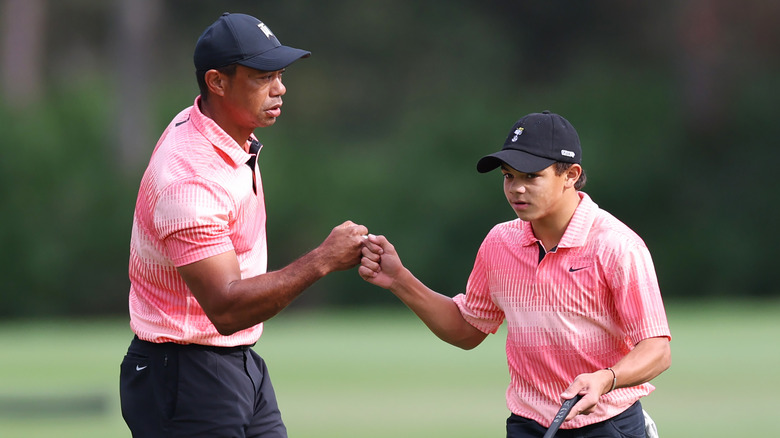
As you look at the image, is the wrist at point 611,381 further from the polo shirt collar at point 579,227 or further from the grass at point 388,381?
the grass at point 388,381

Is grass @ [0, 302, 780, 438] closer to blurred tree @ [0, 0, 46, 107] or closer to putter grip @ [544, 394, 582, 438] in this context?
putter grip @ [544, 394, 582, 438]

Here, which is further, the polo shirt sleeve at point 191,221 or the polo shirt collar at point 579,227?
the polo shirt collar at point 579,227

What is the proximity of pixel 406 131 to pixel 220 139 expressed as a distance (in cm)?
2594

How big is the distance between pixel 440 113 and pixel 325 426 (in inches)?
783

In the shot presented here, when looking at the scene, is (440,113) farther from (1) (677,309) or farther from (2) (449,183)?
(1) (677,309)

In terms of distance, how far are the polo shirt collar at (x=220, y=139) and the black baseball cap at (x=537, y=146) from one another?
0.98 metres

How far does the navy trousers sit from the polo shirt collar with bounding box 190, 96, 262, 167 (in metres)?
0.77

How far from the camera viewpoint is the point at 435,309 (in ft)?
18.8

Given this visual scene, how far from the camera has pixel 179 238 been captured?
197 inches

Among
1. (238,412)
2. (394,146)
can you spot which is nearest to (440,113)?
(394,146)

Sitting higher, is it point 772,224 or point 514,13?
point 514,13

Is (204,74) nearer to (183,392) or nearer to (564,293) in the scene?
(183,392)

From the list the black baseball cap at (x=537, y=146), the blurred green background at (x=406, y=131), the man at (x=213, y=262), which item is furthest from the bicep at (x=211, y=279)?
the blurred green background at (x=406, y=131)

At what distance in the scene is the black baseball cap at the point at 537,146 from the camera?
523 centimetres
